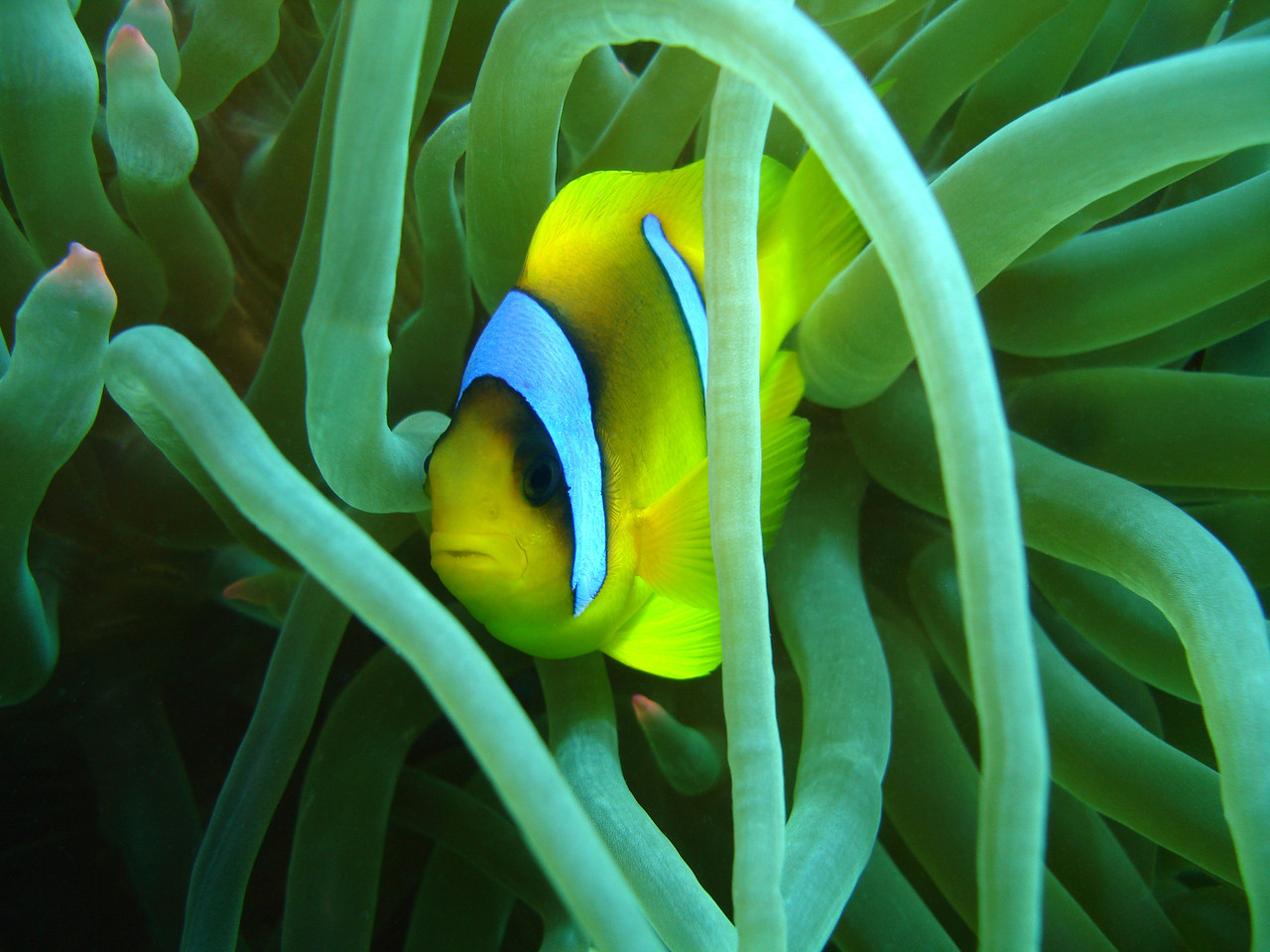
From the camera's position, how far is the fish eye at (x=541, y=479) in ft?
1.76

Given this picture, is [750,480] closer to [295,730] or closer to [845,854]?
[845,854]

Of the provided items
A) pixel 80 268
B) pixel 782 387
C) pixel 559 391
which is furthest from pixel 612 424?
pixel 80 268

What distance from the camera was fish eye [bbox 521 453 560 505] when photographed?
0.54 m

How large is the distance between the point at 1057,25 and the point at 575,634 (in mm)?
664

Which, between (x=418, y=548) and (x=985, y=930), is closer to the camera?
(x=985, y=930)

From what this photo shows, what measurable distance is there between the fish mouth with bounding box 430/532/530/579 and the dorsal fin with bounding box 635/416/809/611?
0.11 m

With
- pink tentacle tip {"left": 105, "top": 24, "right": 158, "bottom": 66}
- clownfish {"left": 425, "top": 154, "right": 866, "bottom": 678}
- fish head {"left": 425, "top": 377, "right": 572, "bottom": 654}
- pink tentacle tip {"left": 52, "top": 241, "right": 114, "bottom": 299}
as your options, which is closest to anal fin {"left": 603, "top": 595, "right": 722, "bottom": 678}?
clownfish {"left": 425, "top": 154, "right": 866, "bottom": 678}

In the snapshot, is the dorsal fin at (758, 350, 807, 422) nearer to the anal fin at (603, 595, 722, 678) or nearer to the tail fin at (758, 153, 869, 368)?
the tail fin at (758, 153, 869, 368)

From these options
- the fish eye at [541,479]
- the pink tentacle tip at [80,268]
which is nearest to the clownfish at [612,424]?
the fish eye at [541,479]

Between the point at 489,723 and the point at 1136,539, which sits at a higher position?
the point at 1136,539

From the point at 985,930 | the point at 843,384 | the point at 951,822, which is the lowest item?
the point at 985,930

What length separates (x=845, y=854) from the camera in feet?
1.70

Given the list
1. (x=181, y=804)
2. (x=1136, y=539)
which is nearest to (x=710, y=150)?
(x=1136, y=539)

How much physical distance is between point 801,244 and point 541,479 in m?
0.28
